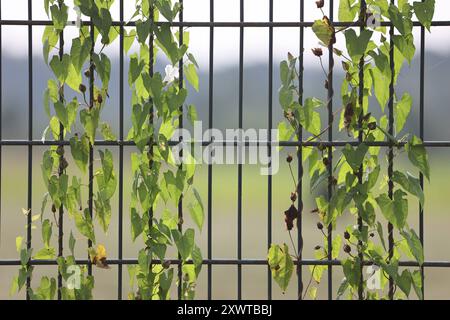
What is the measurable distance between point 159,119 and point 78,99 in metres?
0.32

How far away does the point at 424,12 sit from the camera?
9.55 feet

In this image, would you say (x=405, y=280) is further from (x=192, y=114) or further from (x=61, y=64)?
(x=61, y=64)

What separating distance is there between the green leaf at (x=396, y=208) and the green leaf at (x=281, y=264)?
0.39 metres

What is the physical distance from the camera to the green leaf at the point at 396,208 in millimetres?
2906

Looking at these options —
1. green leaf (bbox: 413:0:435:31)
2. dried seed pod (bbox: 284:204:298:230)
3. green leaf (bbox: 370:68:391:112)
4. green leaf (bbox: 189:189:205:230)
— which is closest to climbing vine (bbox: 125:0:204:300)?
green leaf (bbox: 189:189:205:230)

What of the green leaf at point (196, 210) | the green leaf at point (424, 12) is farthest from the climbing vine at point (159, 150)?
the green leaf at point (424, 12)

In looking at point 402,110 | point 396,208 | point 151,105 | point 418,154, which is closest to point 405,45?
point 402,110

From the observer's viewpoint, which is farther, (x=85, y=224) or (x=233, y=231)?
(x=233, y=231)

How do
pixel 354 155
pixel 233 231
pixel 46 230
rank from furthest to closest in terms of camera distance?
pixel 233 231, pixel 46 230, pixel 354 155

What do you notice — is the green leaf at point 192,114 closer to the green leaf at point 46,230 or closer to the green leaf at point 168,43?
the green leaf at point 168,43

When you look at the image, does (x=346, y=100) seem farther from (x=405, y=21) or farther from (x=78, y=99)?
(x=78, y=99)

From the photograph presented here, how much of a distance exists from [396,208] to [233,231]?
18.6 metres

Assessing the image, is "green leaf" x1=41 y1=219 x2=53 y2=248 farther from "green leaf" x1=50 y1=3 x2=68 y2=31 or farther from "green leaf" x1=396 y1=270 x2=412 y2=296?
"green leaf" x1=396 y1=270 x2=412 y2=296

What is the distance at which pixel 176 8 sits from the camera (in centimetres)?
292
